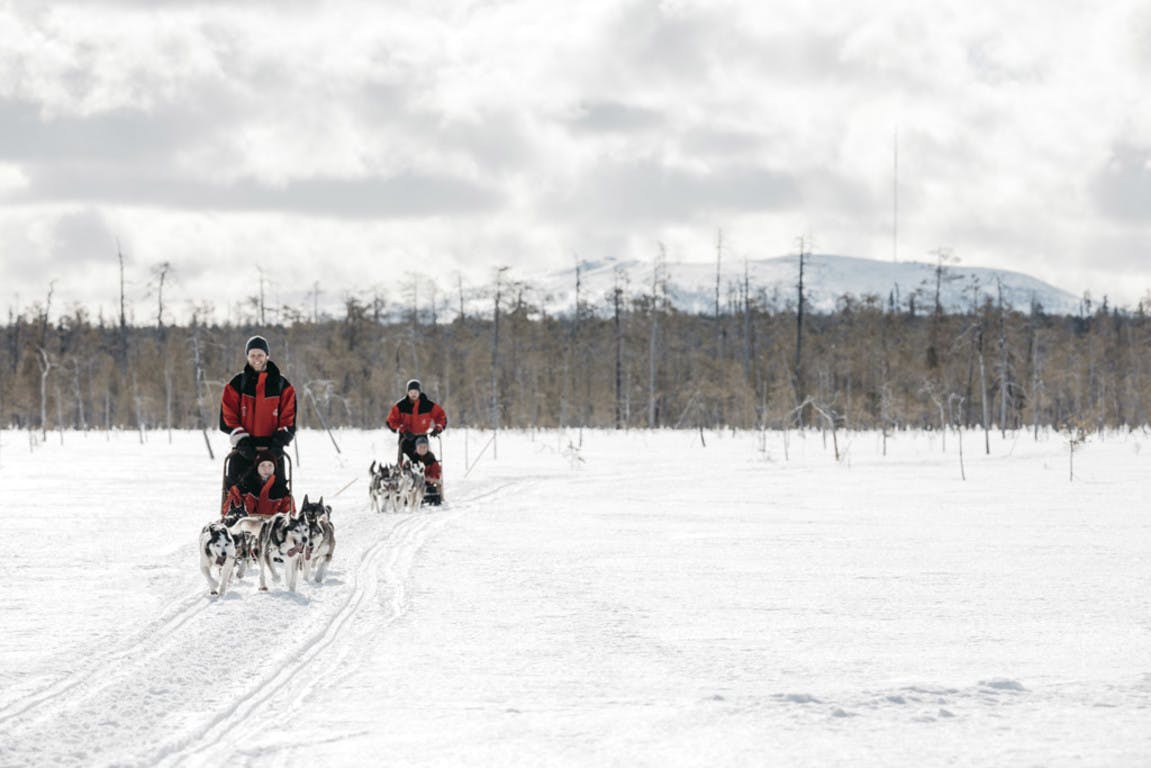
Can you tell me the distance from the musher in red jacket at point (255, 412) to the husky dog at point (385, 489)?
5270 millimetres

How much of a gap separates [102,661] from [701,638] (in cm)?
349

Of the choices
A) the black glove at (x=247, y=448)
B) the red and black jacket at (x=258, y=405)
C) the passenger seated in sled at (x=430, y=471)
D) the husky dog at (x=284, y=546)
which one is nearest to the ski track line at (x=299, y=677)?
the husky dog at (x=284, y=546)

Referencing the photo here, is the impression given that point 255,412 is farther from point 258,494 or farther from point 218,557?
point 218,557

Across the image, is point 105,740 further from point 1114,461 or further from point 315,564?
point 1114,461

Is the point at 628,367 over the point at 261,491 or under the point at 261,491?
over

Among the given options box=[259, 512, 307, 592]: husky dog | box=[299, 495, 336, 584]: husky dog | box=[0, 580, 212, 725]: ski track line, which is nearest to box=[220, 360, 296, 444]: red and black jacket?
box=[299, 495, 336, 584]: husky dog

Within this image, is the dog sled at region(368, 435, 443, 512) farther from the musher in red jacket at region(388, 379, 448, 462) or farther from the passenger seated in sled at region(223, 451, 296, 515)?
the passenger seated in sled at region(223, 451, 296, 515)

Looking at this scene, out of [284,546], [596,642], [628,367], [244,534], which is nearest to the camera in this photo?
[596,642]

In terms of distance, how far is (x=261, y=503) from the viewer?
9352 millimetres

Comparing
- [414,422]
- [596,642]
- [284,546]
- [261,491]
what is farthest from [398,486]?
[596,642]

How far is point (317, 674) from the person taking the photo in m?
5.86

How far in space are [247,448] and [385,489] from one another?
5439 mm

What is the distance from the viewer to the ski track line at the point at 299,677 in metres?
4.58

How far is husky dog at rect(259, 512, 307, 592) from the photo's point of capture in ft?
27.5
